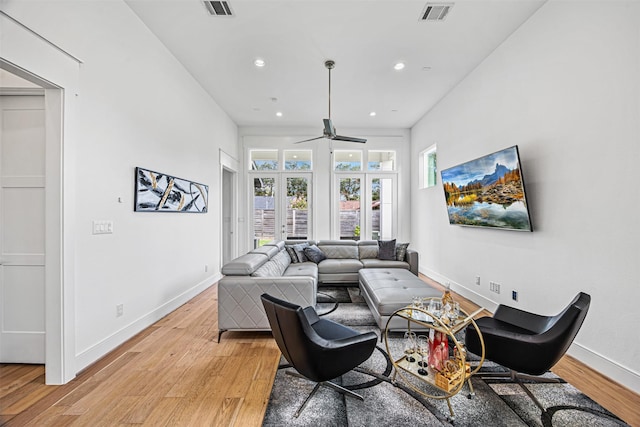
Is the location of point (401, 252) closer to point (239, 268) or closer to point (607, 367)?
point (607, 367)

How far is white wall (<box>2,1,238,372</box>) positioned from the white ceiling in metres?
0.48

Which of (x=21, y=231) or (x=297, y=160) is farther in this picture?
(x=297, y=160)

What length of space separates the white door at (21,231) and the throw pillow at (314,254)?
3.39 m

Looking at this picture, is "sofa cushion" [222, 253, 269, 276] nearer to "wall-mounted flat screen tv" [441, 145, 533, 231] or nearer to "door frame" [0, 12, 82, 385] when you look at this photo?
"door frame" [0, 12, 82, 385]

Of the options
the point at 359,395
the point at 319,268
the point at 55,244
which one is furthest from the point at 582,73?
the point at 55,244

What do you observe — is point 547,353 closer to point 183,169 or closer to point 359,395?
point 359,395

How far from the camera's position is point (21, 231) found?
221cm

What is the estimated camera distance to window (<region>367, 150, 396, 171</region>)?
22.0ft

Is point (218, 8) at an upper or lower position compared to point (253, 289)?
upper

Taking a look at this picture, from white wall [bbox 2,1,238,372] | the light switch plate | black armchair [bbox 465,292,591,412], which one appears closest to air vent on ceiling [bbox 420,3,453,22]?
black armchair [bbox 465,292,591,412]

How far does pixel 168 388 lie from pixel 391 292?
2.20m

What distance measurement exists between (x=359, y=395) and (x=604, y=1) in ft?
11.7

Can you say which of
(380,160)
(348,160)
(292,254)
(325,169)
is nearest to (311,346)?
(292,254)

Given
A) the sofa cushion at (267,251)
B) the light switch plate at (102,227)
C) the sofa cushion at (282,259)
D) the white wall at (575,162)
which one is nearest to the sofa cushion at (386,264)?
the white wall at (575,162)
